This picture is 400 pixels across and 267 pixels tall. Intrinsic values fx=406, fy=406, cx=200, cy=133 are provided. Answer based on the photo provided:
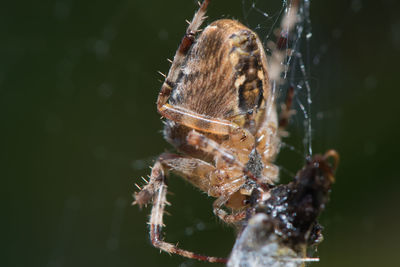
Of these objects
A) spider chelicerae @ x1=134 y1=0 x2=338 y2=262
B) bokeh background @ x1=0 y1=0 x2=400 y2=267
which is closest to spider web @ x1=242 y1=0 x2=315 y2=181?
spider chelicerae @ x1=134 y1=0 x2=338 y2=262

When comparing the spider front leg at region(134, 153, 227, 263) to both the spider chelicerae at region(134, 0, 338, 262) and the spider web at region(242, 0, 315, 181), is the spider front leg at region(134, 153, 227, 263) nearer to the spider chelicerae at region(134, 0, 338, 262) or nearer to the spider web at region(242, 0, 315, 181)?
the spider chelicerae at region(134, 0, 338, 262)

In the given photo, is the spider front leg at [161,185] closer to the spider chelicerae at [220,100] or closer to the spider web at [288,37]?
the spider chelicerae at [220,100]

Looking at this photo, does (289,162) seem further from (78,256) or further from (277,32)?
(78,256)

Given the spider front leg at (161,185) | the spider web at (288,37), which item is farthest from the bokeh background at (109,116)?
the spider front leg at (161,185)

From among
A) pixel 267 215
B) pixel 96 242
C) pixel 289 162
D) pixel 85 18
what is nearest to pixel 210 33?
pixel 267 215

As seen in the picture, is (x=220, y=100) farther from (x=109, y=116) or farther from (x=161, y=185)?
(x=109, y=116)
